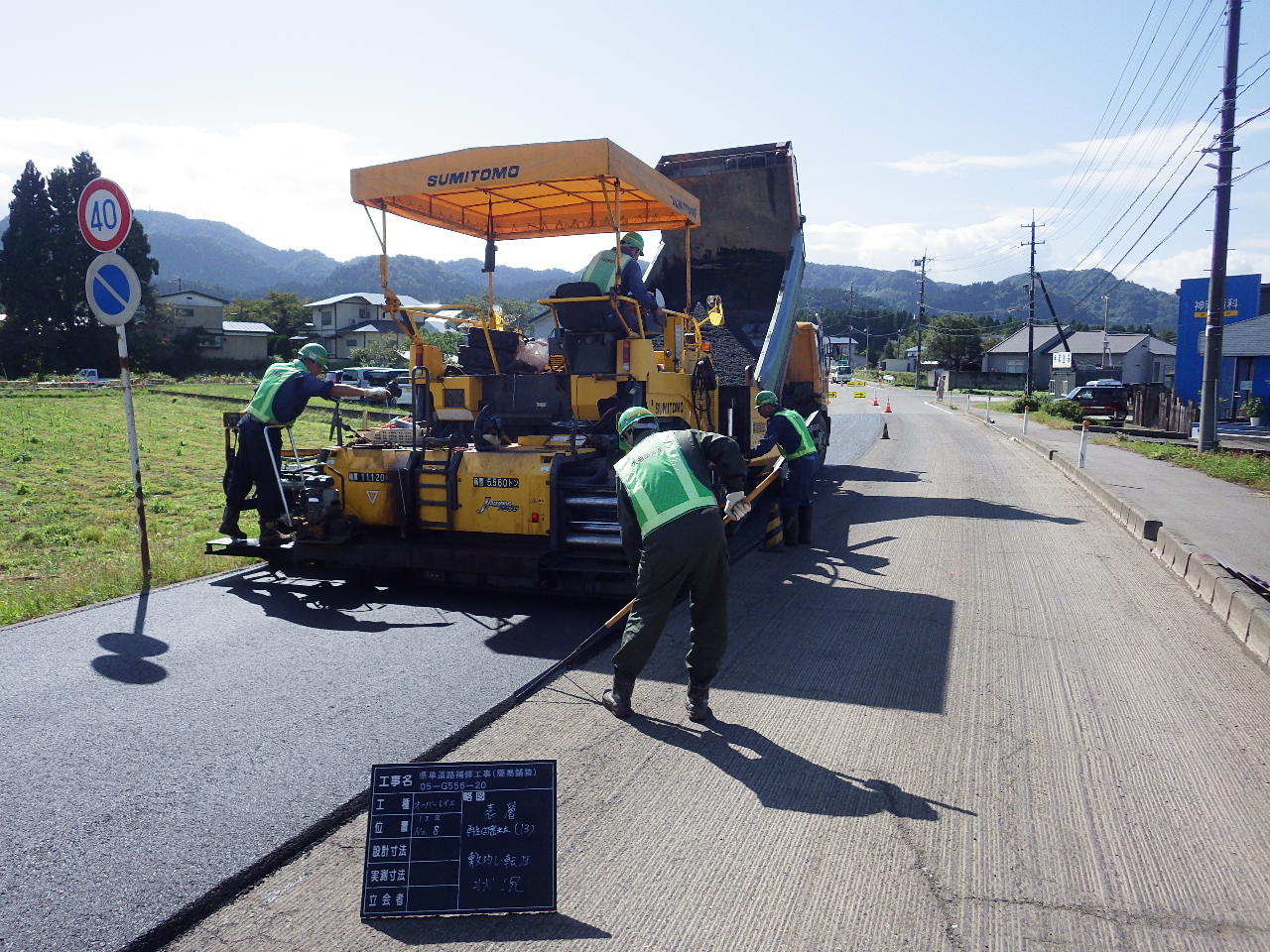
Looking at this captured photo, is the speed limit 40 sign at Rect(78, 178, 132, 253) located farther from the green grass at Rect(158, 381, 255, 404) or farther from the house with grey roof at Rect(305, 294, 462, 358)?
the house with grey roof at Rect(305, 294, 462, 358)

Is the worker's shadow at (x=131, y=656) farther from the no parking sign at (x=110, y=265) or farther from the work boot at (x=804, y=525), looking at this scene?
the work boot at (x=804, y=525)

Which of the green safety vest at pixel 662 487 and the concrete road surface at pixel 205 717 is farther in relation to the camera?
the green safety vest at pixel 662 487

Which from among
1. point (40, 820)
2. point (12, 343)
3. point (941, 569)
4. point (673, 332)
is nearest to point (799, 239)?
point (673, 332)

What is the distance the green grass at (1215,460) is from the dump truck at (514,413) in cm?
917

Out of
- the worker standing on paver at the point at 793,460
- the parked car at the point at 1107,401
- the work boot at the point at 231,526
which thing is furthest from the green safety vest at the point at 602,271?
the parked car at the point at 1107,401

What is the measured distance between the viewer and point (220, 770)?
381 cm

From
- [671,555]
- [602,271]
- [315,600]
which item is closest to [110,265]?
[315,600]

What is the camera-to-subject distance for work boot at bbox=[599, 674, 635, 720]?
14.6 ft

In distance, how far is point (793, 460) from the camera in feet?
28.7

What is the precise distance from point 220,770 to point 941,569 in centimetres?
593

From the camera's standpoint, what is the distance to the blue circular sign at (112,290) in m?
6.78

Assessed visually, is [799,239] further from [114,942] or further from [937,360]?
[937,360]

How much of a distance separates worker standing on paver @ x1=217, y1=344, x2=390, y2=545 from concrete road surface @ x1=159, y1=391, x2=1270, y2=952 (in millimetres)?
3205

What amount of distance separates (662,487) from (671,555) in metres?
0.34
